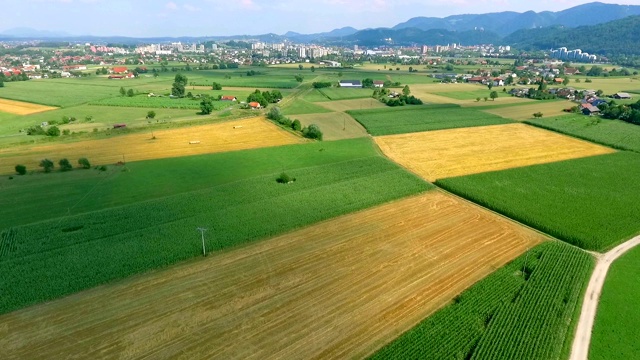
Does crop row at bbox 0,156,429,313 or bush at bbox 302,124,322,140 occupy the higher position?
bush at bbox 302,124,322,140

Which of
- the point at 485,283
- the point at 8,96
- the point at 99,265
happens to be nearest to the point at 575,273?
the point at 485,283

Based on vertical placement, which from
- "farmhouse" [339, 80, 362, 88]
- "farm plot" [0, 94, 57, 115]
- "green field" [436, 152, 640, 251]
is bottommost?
"green field" [436, 152, 640, 251]

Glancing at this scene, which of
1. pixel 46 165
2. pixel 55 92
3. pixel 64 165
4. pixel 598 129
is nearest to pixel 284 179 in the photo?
pixel 64 165

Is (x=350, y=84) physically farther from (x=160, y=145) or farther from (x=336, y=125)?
(x=160, y=145)

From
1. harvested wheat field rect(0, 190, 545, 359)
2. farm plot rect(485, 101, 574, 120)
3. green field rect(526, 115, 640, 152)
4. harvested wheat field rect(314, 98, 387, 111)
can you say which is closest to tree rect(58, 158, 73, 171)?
harvested wheat field rect(0, 190, 545, 359)

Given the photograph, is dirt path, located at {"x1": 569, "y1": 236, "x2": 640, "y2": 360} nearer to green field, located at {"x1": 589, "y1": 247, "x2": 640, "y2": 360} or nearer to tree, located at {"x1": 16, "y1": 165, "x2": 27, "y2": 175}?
green field, located at {"x1": 589, "y1": 247, "x2": 640, "y2": 360}

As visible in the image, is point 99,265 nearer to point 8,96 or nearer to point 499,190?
point 499,190
